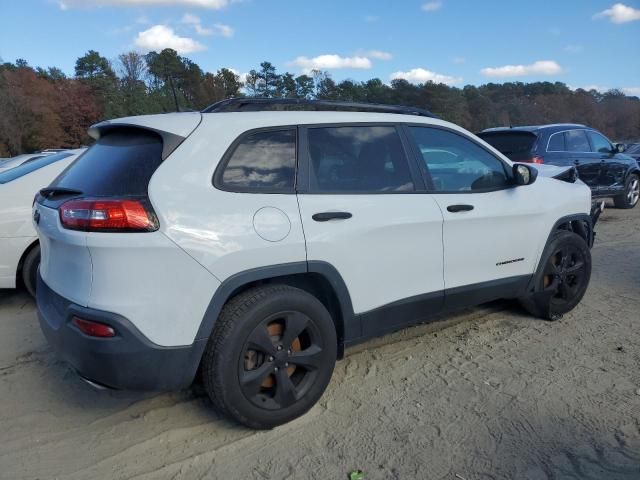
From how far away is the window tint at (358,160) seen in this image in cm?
309

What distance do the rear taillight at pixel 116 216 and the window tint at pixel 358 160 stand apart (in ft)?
3.18

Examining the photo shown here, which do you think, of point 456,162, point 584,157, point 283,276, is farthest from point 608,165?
point 283,276

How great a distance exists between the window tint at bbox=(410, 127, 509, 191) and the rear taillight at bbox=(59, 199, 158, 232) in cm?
195

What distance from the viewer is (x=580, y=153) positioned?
9.48 meters

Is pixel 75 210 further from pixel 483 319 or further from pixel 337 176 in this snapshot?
pixel 483 319

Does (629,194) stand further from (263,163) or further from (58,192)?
(58,192)

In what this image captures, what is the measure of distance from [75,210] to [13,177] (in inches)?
127

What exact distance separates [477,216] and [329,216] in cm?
130

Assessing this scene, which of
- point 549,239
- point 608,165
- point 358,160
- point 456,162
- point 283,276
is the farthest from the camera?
point 608,165

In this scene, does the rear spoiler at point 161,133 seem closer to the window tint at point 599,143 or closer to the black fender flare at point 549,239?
the black fender flare at point 549,239

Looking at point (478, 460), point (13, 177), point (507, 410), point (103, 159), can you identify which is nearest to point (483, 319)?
point (507, 410)

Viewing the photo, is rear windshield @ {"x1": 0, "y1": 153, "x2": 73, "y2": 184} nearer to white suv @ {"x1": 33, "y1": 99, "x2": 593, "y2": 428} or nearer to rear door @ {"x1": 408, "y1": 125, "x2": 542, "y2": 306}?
white suv @ {"x1": 33, "y1": 99, "x2": 593, "y2": 428}

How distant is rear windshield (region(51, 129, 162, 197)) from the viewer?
2.55 metres

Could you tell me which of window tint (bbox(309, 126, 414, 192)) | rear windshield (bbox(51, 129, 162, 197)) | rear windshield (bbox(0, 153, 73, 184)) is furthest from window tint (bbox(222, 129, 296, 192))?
rear windshield (bbox(0, 153, 73, 184))
